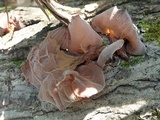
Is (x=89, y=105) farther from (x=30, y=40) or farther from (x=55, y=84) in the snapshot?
(x=30, y=40)

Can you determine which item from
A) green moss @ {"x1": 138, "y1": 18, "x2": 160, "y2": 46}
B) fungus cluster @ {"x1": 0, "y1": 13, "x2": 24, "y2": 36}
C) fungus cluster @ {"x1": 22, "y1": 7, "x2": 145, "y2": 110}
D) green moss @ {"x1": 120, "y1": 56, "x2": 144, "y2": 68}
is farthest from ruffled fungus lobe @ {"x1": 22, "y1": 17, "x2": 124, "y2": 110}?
fungus cluster @ {"x1": 0, "y1": 13, "x2": 24, "y2": 36}

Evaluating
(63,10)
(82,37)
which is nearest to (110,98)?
(82,37)

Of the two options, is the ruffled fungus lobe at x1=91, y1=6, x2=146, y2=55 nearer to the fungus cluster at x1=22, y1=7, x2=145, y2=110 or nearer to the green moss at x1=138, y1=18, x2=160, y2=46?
the fungus cluster at x1=22, y1=7, x2=145, y2=110

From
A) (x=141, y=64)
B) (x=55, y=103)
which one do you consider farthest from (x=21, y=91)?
(x=141, y=64)

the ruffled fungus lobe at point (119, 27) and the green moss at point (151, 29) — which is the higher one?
the ruffled fungus lobe at point (119, 27)

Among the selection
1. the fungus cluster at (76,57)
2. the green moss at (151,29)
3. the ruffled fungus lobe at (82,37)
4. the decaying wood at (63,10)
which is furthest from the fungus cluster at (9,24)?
the green moss at (151,29)

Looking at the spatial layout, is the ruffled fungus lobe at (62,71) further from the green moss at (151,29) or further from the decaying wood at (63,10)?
the green moss at (151,29)

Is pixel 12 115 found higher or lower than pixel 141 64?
lower
